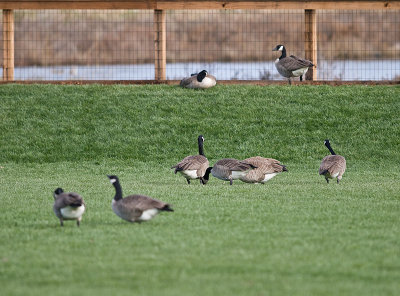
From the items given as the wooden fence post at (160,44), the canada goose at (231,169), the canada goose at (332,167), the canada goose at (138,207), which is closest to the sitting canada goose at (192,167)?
the canada goose at (231,169)

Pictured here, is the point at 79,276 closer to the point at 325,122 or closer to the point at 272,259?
the point at 272,259

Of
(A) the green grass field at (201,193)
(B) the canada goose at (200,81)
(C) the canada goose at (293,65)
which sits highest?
(C) the canada goose at (293,65)

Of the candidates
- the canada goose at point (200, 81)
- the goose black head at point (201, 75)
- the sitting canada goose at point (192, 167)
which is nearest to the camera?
the sitting canada goose at point (192, 167)

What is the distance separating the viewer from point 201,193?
13398 millimetres

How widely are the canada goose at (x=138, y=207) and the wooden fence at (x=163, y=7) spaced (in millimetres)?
12967

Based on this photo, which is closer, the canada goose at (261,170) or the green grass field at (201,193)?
the green grass field at (201,193)

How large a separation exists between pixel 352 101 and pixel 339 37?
18.4 meters

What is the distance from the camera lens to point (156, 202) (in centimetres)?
984

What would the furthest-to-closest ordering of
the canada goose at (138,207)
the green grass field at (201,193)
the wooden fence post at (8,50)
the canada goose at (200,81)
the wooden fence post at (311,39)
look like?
the wooden fence post at (8,50) < the wooden fence post at (311,39) < the canada goose at (200,81) < the canada goose at (138,207) < the green grass field at (201,193)

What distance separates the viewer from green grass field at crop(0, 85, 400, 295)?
24.9 feet

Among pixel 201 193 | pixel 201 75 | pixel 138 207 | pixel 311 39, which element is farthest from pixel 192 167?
pixel 311 39

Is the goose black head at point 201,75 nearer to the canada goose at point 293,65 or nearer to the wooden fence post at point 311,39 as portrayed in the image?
the canada goose at point 293,65

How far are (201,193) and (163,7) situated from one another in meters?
10.6

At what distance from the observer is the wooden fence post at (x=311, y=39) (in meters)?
22.7
